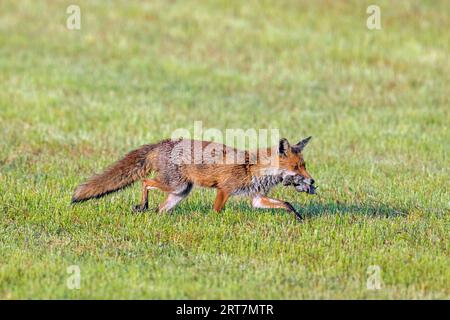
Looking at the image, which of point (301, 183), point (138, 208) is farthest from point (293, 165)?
point (138, 208)

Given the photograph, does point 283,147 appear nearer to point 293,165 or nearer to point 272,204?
point 293,165

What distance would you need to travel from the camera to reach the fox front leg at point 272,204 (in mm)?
10586

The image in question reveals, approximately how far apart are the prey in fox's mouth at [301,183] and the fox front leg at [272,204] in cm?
25

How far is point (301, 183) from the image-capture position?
10.6 meters

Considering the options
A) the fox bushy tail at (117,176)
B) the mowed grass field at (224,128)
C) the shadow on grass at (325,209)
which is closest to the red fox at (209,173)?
the fox bushy tail at (117,176)

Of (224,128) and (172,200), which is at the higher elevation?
(224,128)

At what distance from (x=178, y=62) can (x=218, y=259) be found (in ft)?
47.4

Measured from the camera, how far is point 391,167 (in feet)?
47.9

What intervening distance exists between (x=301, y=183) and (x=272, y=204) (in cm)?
45

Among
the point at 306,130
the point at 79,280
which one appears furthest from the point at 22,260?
the point at 306,130

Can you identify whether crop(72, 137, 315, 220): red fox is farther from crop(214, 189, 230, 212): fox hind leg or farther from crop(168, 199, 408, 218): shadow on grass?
crop(168, 199, 408, 218): shadow on grass

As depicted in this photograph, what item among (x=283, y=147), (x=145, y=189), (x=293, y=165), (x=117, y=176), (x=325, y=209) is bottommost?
(x=325, y=209)

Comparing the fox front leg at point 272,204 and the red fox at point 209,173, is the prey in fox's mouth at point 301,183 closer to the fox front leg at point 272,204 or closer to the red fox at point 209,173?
the red fox at point 209,173

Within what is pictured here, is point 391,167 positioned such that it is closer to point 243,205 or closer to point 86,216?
point 243,205
